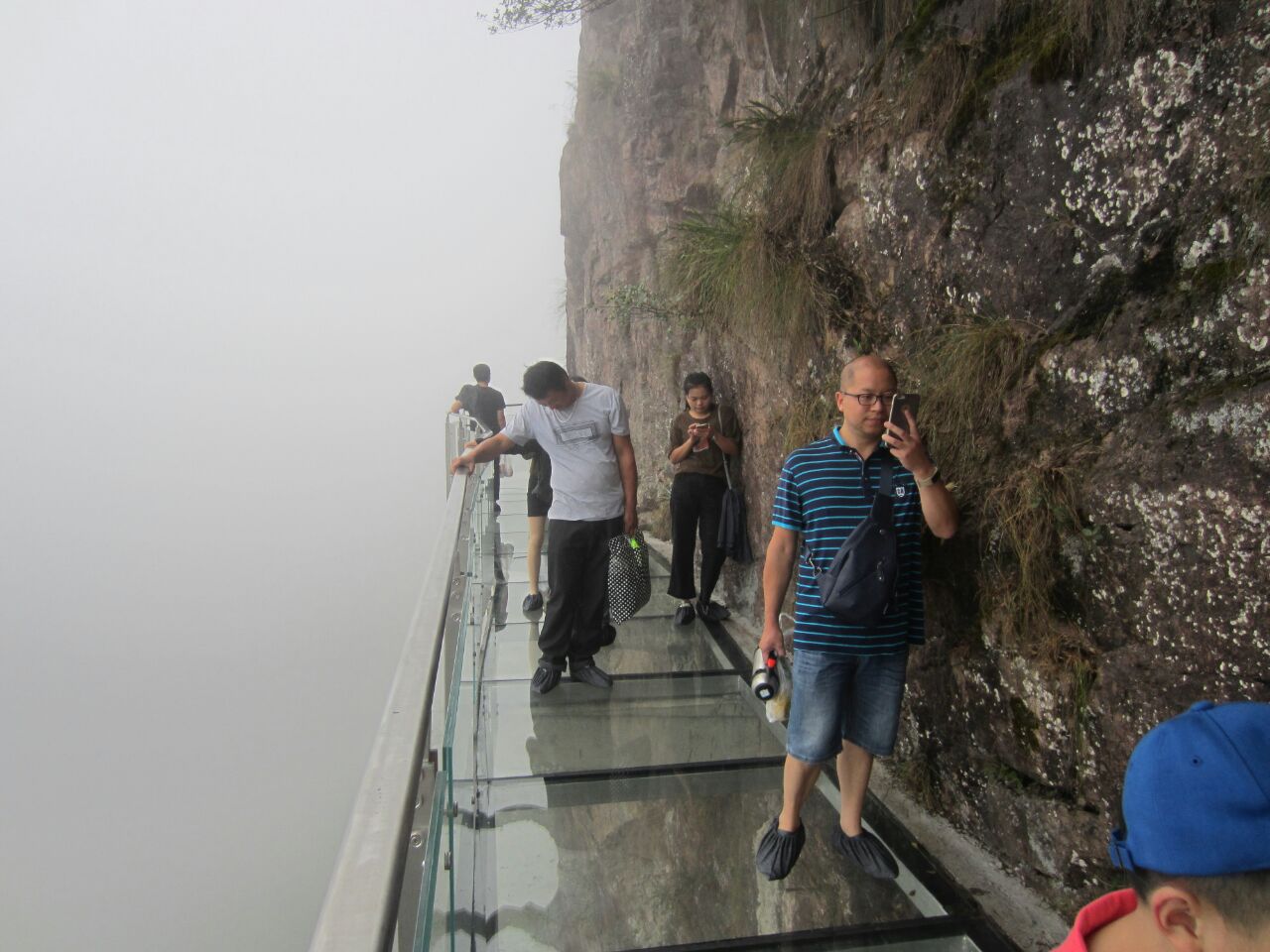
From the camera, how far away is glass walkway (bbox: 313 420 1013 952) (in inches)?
88.5

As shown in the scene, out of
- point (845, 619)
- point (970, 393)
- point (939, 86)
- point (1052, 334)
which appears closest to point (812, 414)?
point (970, 393)

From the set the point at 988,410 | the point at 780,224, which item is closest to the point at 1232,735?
the point at 988,410

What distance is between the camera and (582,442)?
→ 14.3 feet

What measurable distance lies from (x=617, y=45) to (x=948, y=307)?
943cm

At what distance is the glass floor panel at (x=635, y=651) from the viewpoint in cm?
469

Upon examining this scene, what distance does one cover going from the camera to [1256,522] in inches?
82.5

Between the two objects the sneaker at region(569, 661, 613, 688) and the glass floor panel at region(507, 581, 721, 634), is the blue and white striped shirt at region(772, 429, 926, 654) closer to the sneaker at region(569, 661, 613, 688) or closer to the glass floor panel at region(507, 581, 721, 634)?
the sneaker at region(569, 661, 613, 688)

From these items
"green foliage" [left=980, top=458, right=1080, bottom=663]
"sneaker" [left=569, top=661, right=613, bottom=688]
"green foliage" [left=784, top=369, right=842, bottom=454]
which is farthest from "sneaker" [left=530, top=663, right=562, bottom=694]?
"green foliage" [left=980, top=458, right=1080, bottom=663]

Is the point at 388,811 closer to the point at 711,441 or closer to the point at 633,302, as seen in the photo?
the point at 711,441

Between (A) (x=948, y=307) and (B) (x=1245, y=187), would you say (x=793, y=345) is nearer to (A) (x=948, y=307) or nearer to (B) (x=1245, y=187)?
(A) (x=948, y=307)

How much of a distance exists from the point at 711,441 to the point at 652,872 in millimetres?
2653

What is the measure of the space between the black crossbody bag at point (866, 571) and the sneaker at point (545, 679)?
2.03 m

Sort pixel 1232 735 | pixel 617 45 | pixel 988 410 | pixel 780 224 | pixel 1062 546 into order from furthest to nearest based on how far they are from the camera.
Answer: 1. pixel 617 45
2. pixel 780 224
3. pixel 988 410
4. pixel 1062 546
5. pixel 1232 735

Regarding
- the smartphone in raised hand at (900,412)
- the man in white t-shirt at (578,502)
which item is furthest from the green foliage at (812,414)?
the smartphone in raised hand at (900,412)
